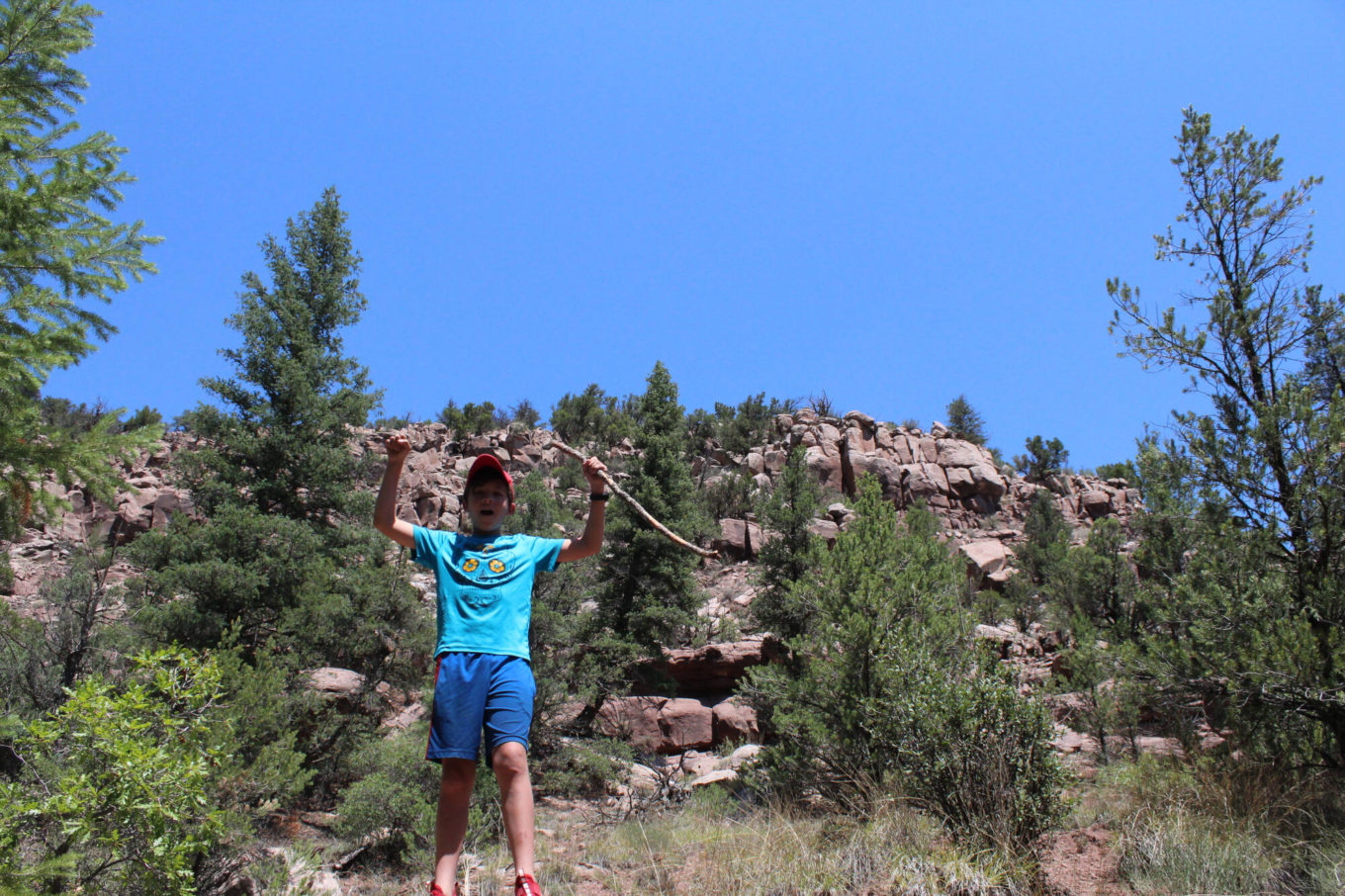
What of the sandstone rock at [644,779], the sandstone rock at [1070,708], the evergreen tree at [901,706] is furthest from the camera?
the sandstone rock at [1070,708]

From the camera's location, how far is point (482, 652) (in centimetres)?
318

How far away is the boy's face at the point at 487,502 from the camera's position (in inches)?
144

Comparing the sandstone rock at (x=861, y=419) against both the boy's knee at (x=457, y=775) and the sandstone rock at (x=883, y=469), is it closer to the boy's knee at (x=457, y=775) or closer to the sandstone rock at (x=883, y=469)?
the sandstone rock at (x=883, y=469)

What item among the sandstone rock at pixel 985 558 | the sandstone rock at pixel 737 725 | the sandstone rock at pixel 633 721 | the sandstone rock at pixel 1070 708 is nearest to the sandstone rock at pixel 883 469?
the sandstone rock at pixel 985 558

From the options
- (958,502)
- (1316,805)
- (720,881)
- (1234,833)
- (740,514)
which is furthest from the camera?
(958,502)

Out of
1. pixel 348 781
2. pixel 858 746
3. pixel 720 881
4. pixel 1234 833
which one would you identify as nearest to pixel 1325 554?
pixel 1234 833

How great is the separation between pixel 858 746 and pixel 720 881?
16.4ft

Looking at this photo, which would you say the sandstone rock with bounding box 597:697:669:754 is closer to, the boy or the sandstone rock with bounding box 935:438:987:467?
the boy

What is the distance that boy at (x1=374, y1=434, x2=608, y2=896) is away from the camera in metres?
2.97

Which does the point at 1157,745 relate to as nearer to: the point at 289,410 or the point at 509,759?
the point at 509,759

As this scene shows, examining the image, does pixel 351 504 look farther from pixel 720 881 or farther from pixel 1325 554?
pixel 1325 554

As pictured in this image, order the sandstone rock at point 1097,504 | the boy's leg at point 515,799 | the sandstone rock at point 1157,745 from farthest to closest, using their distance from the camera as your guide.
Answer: the sandstone rock at point 1097,504
the sandstone rock at point 1157,745
the boy's leg at point 515,799

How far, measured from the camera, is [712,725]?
19.1 m

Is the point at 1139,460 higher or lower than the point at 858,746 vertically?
higher
